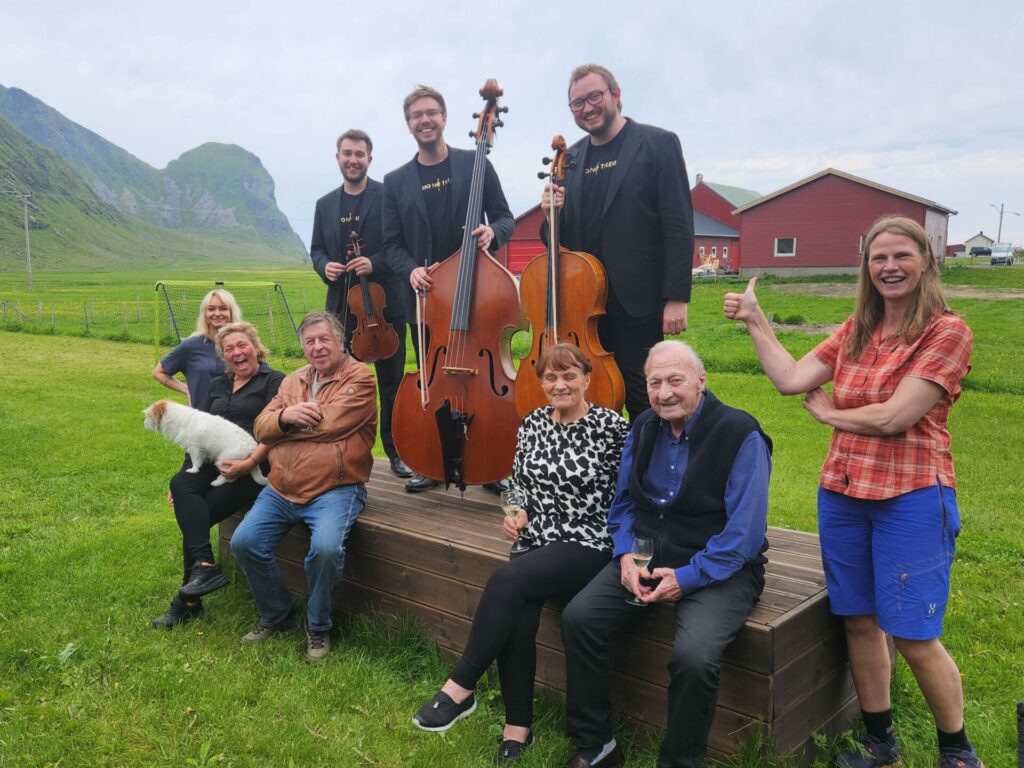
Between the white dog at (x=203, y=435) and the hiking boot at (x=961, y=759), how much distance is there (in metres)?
3.30

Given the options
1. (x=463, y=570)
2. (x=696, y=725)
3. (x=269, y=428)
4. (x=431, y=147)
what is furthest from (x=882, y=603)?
(x=431, y=147)

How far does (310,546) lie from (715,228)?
3768 cm

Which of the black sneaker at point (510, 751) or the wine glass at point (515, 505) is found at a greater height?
the wine glass at point (515, 505)

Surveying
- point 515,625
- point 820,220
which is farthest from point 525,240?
point 515,625

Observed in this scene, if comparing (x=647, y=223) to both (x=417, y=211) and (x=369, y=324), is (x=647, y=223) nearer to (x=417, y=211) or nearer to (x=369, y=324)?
(x=417, y=211)

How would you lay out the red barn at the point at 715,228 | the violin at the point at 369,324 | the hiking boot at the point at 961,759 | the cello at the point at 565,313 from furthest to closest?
the red barn at the point at 715,228
the violin at the point at 369,324
the cello at the point at 565,313
the hiking boot at the point at 961,759

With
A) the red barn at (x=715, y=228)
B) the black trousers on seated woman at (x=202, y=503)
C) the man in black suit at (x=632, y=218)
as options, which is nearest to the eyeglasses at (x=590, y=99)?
the man in black suit at (x=632, y=218)

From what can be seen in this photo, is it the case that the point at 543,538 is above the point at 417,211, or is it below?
below

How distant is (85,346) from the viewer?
16078mm

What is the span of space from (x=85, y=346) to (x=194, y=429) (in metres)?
14.2

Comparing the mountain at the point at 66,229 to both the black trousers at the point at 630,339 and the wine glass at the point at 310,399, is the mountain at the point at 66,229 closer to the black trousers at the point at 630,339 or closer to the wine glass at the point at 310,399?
the wine glass at the point at 310,399

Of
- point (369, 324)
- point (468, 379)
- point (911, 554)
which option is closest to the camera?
point (911, 554)

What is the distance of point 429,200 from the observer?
169 inches

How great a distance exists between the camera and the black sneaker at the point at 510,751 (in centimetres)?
267
